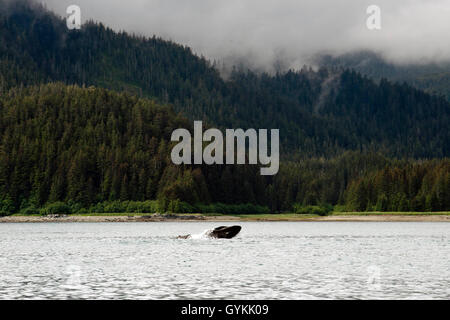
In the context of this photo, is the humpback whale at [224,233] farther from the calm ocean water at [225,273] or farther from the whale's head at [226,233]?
the calm ocean water at [225,273]

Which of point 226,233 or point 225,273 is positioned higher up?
point 225,273

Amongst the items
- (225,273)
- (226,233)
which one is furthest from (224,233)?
(225,273)

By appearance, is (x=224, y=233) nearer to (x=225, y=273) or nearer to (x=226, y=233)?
(x=226, y=233)

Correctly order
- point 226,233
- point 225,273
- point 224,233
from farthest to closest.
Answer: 1. point 224,233
2. point 226,233
3. point 225,273

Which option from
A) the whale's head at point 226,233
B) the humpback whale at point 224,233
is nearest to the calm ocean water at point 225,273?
the humpback whale at point 224,233

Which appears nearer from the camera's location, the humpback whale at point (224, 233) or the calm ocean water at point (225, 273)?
the calm ocean water at point (225, 273)

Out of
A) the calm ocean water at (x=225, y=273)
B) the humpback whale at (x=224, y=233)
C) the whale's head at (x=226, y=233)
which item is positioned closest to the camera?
the calm ocean water at (x=225, y=273)

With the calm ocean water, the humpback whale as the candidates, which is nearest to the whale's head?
the humpback whale

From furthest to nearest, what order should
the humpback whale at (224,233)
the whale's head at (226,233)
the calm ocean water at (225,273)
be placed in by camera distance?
the whale's head at (226,233) → the humpback whale at (224,233) → the calm ocean water at (225,273)

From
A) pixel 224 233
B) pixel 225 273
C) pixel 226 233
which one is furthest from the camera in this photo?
pixel 224 233

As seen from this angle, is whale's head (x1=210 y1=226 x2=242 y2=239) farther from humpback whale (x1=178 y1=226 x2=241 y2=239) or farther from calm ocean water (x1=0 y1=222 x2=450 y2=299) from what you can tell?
calm ocean water (x1=0 y1=222 x2=450 y2=299)

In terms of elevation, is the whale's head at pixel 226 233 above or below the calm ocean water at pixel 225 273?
below
